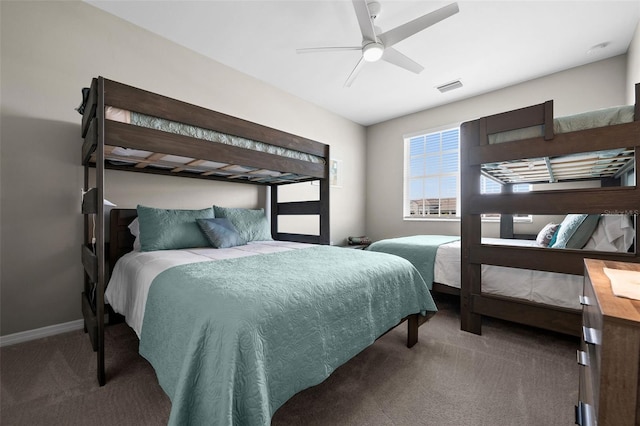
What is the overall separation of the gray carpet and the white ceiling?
2.75m

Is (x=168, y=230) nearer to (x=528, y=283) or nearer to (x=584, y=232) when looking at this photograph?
(x=528, y=283)

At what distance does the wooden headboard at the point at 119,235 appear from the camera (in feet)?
7.52

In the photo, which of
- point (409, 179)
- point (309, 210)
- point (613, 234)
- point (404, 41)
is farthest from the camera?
point (409, 179)

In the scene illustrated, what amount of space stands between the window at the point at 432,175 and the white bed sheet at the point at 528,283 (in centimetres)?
207

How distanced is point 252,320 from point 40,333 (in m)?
2.30

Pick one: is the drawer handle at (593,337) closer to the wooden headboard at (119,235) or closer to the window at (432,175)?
the wooden headboard at (119,235)

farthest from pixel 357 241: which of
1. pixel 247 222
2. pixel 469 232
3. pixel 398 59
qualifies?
pixel 398 59

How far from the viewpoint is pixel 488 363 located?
1.69 meters

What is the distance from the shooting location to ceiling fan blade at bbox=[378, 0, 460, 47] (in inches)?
73.1

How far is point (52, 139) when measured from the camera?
2092 mm

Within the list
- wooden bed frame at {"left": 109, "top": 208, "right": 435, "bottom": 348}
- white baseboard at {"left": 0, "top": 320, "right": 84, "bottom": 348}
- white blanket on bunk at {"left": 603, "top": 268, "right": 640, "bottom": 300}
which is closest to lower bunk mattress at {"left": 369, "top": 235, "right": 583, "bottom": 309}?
white blanket on bunk at {"left": 603, "top": 268, "right": 640, "bottom": 300}

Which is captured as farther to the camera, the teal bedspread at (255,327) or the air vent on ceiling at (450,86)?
the air vent on ceiling at (450,86)

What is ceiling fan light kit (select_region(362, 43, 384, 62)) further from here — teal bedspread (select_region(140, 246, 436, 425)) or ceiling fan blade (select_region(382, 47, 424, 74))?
teal bedspread (select_region(140, 246, 436, 425))

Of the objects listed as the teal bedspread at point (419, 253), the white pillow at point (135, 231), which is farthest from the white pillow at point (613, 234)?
the white pillow at point (135, 231)
